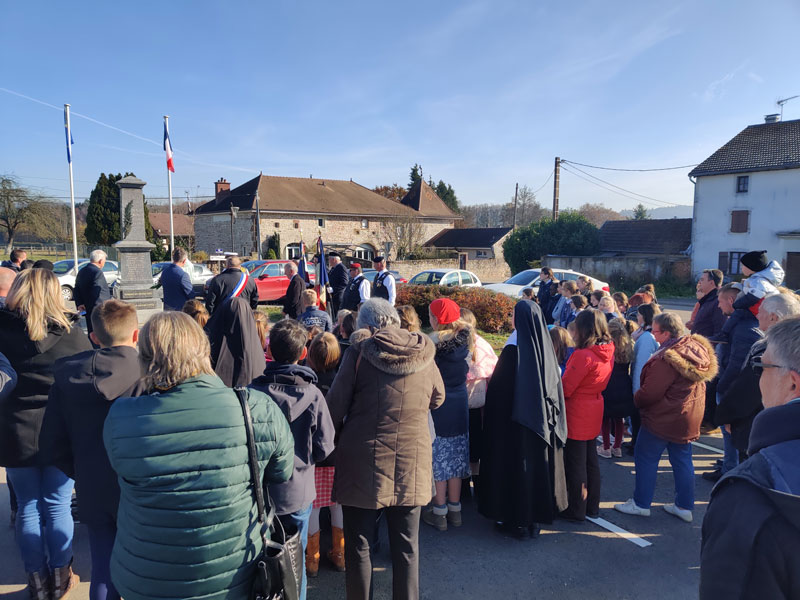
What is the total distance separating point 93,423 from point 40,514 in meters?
1.12

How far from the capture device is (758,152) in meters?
30.6

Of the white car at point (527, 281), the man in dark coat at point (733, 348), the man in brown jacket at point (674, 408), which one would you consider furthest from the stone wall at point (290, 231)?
the man in brown jacket at point (674, 408)

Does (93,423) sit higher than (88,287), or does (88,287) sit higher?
(88,287)

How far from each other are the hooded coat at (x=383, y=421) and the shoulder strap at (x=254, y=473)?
0.81 m

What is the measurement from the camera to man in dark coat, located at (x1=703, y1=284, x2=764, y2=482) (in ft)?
14.6

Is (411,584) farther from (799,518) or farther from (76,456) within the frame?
(799,518)

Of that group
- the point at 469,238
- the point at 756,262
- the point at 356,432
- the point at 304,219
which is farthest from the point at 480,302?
the point at 469,238

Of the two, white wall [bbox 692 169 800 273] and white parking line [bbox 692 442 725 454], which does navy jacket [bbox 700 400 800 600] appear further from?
white wall [bbox 692 169 800 273]

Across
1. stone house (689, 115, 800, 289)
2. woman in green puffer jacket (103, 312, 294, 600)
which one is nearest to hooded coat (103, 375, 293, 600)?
woman in green puffer jacket (103, 312, 294, 600)

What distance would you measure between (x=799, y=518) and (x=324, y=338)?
2.98 meters

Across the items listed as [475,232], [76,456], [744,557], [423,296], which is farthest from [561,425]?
Result: [475,232]

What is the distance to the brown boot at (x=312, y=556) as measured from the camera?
11.7ft

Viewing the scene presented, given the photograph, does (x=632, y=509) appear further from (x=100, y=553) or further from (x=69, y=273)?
(x=69, y=273)

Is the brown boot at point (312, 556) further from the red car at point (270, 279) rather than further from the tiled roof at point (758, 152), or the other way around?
the tiled roof at point (758, 152)
